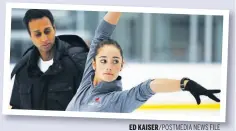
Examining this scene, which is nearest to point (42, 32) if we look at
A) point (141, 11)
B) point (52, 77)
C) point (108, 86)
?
point (52, 77)

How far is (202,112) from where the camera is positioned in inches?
185

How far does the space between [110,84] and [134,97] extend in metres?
0.22

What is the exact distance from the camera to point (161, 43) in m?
4.74

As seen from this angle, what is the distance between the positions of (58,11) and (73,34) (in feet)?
0.73

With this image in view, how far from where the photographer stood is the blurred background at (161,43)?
4.69m

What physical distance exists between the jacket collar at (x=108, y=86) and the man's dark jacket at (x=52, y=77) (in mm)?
161

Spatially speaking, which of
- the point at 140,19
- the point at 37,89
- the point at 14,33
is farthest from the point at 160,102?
the point at 14,33

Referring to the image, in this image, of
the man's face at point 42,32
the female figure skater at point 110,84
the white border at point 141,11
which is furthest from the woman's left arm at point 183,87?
the man's face at point 42,32

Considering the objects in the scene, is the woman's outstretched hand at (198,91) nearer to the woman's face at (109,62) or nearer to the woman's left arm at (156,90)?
the woman's left arm at (156,90)

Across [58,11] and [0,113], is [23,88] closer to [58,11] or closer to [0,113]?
[0,113]

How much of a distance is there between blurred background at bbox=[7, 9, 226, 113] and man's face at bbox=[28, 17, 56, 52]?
56 mm

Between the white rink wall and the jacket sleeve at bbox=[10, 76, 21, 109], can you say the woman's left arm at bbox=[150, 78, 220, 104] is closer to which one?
the white rink wall

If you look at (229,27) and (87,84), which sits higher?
(229,27)

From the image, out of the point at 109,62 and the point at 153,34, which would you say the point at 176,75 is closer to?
the point at 153,34
